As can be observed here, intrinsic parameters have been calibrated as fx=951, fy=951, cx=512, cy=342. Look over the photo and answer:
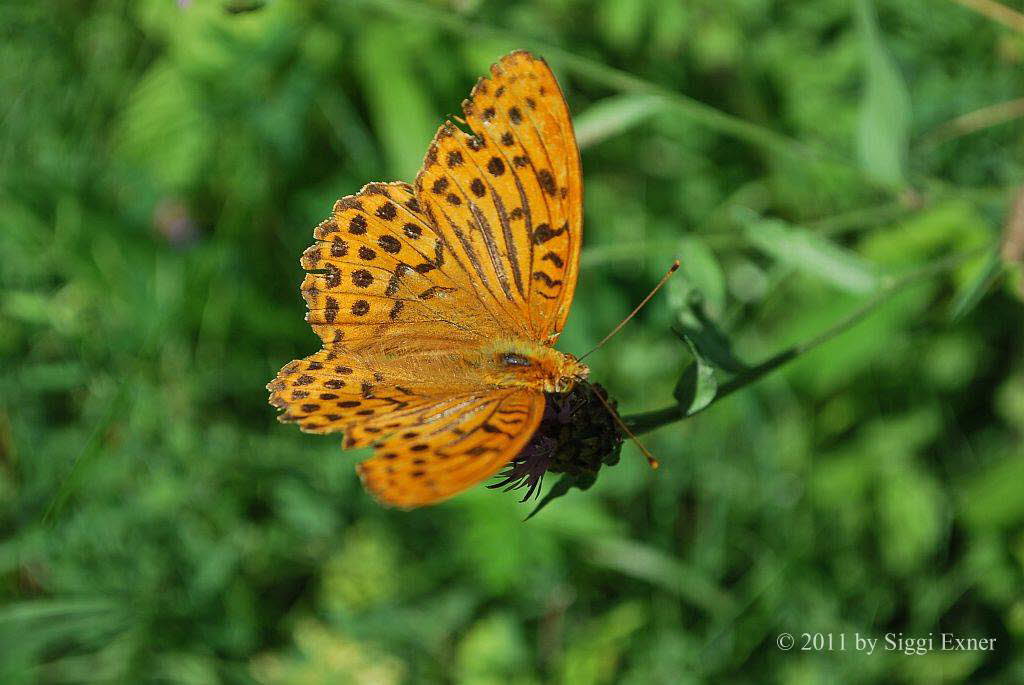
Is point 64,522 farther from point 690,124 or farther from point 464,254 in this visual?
point 690,124

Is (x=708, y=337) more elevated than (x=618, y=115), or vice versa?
(x=618, y=115)

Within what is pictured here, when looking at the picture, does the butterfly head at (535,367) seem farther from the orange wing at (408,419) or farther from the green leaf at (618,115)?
the green leaf at (618,115)

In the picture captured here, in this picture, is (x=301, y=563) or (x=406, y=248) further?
(x=301, y=563)

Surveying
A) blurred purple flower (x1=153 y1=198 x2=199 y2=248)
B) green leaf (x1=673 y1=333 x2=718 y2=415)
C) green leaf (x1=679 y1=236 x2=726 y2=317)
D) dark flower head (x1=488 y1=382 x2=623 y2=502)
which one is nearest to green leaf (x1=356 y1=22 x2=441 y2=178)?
blurred purple flower (x1=153 y1=198 x2=199 y2=248)

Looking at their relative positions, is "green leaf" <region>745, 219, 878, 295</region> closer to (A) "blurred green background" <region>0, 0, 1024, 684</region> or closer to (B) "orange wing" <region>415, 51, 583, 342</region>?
(A) "blurred green background" <region>0, 0, 1024, 684</region>

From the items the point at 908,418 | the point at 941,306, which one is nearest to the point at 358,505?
the point at 908,418

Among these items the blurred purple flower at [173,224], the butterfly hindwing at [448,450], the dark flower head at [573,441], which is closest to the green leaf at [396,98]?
the blurred purple flower at [173,224]

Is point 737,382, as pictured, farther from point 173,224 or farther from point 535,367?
point 173,224

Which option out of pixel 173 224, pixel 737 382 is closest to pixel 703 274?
pixel 737 382
